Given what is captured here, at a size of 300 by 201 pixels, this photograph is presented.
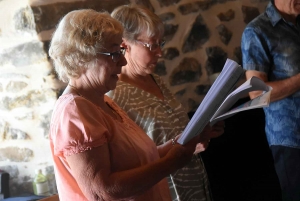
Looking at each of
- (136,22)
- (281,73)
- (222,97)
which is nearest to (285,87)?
(281,73)

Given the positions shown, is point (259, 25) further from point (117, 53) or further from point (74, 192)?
point (74, 192)

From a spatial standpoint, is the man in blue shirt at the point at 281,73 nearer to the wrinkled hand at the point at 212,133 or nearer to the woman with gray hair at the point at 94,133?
the wrinkled hand at the point at 212,133

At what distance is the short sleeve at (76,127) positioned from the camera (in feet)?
3.51

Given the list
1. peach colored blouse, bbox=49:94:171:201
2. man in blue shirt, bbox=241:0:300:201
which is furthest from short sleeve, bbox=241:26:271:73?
peach colored blouse, bbox=49:94:171:201

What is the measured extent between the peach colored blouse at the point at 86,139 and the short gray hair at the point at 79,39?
8 centimetres

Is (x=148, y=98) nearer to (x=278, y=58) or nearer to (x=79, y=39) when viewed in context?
(x=79, y=39)

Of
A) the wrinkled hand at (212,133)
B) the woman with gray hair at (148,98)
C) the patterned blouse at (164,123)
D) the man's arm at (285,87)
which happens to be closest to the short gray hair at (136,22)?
the woman with gray hair at (148,98)

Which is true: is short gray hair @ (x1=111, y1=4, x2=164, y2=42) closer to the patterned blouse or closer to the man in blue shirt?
the patterned blouse

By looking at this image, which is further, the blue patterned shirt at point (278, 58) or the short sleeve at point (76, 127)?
Result: the blue patterned shirt at point (278, 58)

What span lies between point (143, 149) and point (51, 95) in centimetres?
109

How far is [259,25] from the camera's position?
80.1 inches

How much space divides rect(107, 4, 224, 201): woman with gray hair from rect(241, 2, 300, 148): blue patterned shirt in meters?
0.49

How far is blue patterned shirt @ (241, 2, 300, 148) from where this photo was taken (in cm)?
199

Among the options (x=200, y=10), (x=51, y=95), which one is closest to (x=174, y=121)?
(x=51, y=95)
